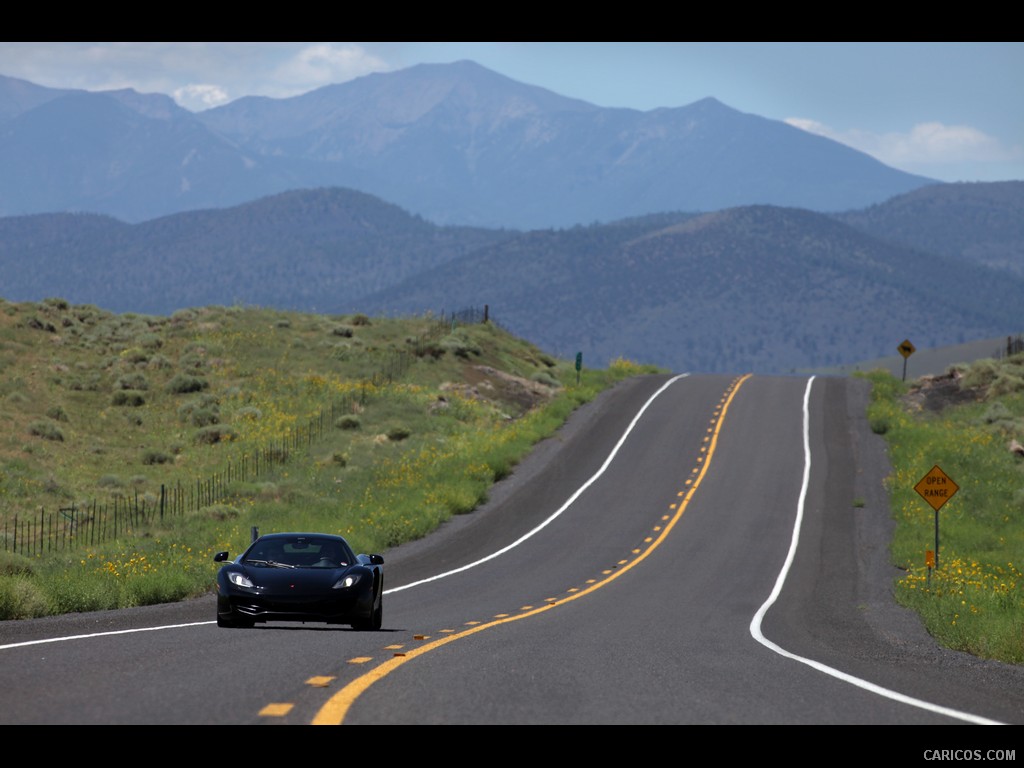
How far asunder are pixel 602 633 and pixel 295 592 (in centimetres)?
400

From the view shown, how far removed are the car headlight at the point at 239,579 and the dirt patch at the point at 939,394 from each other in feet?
144

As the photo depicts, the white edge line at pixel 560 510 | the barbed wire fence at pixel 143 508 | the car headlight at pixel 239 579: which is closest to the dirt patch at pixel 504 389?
the white edge line at pixel 560 510

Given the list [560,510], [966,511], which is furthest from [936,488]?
[560,510]

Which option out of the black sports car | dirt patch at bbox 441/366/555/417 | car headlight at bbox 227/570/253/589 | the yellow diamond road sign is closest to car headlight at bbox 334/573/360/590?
the black sports car

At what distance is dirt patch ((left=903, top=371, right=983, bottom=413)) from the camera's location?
56125 millimetres

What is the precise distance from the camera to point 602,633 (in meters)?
17.3

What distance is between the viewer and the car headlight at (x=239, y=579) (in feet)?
52.2

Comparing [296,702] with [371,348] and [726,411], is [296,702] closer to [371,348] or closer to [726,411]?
[726,411]

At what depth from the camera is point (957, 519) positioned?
116ft

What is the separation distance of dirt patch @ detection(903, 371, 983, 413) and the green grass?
395 millimetres

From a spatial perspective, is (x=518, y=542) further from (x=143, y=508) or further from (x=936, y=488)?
(x=936, y=488)
